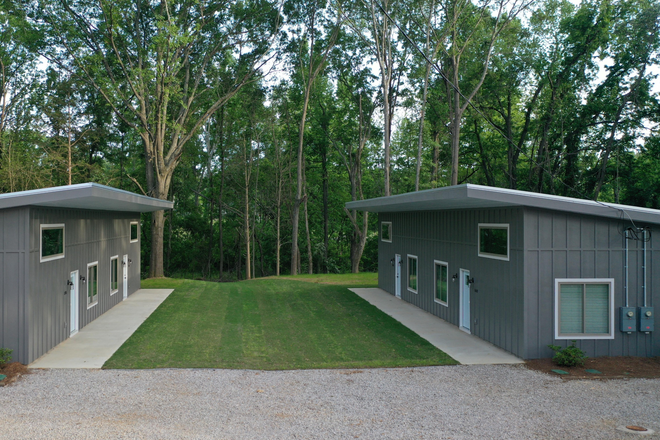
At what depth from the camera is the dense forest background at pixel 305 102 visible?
19.3 metres

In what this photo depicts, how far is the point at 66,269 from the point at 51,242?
1.04m

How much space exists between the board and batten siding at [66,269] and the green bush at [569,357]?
29.7 feet

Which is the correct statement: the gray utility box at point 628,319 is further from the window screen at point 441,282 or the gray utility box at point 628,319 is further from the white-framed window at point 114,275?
the white-framed window at point 114,275

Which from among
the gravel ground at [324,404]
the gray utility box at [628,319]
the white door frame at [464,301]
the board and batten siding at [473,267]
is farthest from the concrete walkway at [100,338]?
the gray utility box at [628,319]

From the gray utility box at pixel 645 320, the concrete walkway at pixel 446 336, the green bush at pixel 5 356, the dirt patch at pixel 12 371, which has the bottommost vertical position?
the concrete walkway at pixel 446 336

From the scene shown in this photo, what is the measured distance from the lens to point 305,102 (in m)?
24.3

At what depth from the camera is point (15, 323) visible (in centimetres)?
814

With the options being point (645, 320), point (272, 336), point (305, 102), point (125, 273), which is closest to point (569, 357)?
point (645, 320)

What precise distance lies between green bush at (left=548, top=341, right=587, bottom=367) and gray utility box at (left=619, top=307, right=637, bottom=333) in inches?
40.4

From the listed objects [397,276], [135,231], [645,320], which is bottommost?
[397,276]

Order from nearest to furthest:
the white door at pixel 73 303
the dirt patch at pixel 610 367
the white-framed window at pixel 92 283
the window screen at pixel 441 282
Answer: the dirt patch at pixel 610 367, the white door at pixel 73 303, the white-framed window at pixel 92 283, the window screen at pixel 441 282

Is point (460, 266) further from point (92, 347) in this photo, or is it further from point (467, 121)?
point (467, 121)

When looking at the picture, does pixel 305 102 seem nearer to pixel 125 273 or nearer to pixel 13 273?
pixel 125 273

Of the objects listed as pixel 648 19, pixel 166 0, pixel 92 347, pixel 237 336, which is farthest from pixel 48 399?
pixel 648 19
